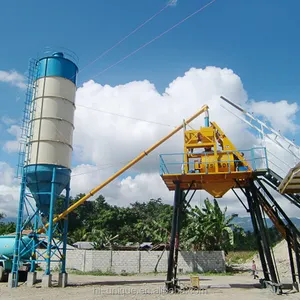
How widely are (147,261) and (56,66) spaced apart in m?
18.7

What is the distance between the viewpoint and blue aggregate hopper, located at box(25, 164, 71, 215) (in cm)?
1978

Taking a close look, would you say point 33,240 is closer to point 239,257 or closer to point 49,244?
point 49,244

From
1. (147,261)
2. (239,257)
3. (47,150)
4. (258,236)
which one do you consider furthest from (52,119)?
(239,257)

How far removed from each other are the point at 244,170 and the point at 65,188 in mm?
10789

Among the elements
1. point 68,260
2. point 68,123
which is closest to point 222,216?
point 68,260

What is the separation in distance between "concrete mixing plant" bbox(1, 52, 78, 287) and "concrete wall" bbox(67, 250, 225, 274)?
1059 cm

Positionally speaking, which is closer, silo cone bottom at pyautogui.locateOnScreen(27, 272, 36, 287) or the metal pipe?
the metal pipe

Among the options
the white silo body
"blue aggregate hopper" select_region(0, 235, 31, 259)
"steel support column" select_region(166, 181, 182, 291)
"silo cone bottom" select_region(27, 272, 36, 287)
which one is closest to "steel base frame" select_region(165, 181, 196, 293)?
"steel support column" select_region(166, 181, 182, 291)

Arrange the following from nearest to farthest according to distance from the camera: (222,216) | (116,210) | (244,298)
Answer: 1. (244,298)
2. (222,216)
3. (116,210)

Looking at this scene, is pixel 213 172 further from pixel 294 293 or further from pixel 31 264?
pixel 31 264

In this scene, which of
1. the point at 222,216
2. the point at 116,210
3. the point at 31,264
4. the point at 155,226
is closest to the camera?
the point at 31,264

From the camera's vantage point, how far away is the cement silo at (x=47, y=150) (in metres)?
19.8

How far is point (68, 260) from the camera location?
108ft

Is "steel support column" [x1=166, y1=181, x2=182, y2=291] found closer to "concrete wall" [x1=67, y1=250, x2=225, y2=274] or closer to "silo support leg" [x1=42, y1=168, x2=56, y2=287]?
"silo support leg" [x1=42, y1=168, x2=56, y2=287]
